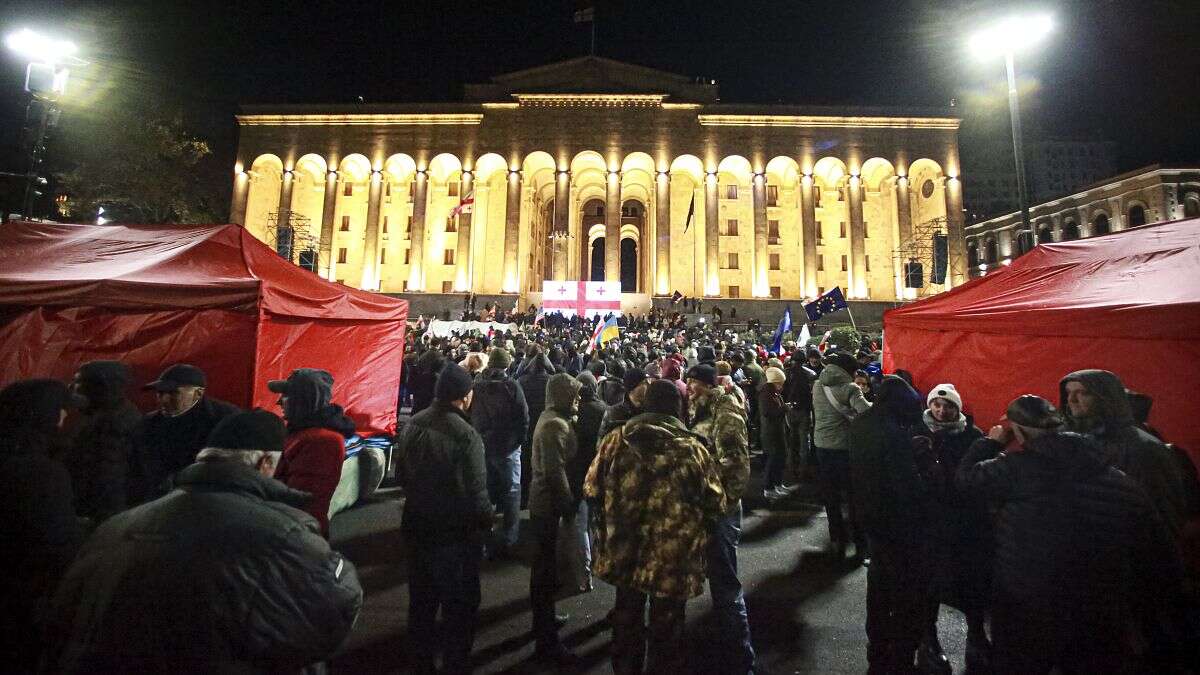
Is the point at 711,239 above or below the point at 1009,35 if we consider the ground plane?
above

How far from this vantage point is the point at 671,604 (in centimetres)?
266

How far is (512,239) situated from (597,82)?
12.1 meters

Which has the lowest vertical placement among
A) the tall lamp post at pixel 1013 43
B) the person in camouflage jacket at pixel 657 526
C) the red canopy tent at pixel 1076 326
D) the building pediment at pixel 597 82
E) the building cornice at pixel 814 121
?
the person in camouflage jacket at pixel 657 526

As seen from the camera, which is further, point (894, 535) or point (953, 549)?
point (953, 549)

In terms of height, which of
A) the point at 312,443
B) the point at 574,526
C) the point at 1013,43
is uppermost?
the point at 1013,43

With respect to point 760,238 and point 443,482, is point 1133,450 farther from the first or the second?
point 760,238

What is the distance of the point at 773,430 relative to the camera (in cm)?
682

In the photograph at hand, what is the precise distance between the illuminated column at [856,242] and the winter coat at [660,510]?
3432 centimetres

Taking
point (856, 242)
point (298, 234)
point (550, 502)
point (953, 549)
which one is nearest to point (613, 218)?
point (856, 242)

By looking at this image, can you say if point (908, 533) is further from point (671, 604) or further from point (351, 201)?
point (351, 201)

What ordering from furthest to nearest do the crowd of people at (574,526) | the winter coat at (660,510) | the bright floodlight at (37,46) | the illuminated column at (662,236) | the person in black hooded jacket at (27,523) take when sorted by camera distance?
the illuminated column at (662,236) → the bright floodlight at (37,46) → the winter coat at (660,510) → the person in black hooded jacket at (27,523) → the crowd of people at (574,526)

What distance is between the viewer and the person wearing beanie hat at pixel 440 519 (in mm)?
2959

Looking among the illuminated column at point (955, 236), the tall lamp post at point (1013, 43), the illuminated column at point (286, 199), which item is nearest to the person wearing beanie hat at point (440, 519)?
the tall lamp post at point (1013, 43)

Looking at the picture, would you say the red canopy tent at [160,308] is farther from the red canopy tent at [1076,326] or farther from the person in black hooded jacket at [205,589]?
the red canopy tent at [1076,326]
